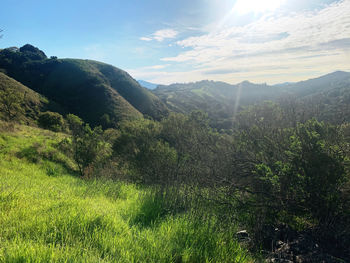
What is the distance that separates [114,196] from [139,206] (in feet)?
5.83

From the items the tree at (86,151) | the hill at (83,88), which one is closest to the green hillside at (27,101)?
the hill at (83,88)

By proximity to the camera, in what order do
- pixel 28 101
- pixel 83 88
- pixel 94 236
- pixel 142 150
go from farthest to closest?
1. pixel 83 88
2. pixel 28 101
3. pixel 142 150
4. pixel 94 236

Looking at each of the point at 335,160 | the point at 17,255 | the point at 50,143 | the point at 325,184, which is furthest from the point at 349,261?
the point at 50,143

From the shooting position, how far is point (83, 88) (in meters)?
96.9

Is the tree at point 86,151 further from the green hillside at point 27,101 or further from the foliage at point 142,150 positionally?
the green hillside at point 27,101

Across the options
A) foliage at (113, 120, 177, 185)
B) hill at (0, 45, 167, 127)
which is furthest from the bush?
foliage at (113, 120, 177, 185)

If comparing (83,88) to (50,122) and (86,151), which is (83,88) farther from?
(86,151)

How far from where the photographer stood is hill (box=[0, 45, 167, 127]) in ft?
266

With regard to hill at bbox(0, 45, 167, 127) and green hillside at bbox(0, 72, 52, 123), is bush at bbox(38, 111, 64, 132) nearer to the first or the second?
green hillside at bbox(0, 72, 52, 123)

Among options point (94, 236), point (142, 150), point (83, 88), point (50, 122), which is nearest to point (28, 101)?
point (50, 122)

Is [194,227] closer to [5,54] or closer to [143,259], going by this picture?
[143,259]

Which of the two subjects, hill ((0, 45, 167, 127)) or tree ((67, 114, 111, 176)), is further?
hill ((0, 45, 167, 127))

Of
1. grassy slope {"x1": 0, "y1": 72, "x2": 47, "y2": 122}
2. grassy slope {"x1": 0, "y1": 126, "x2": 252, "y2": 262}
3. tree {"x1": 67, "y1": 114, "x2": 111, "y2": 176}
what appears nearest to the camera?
grassy slope {"x1": 0, "y1": 126, "x2": 252, "y2": 262}

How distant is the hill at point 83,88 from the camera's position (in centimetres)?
8094
